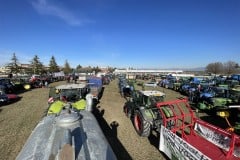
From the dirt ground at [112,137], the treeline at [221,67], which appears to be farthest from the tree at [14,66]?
the treeline at [221,67]

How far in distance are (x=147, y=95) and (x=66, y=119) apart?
484 cm

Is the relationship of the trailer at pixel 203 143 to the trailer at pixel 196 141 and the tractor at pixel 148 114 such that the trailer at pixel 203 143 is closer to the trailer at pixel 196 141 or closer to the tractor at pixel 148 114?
the trailer at pixel 196 141

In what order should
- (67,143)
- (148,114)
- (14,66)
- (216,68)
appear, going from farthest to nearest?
(216,68) < (14,66) < (148,114) < (67,143)

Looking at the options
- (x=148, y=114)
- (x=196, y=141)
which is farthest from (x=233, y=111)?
(x=148, y=114)

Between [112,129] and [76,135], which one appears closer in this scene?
[76,135]

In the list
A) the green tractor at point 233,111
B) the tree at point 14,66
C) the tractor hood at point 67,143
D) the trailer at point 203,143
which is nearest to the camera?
the tractor hood at point 67,143

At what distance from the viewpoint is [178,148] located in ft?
14.7

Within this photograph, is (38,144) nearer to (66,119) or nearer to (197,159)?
(66,119)

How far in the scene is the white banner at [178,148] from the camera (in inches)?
150

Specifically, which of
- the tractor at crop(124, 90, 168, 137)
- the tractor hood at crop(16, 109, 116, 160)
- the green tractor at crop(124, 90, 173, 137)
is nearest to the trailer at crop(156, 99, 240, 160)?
the green tractor at crop(124, 90, 173, 137)

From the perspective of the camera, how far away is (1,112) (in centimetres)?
1180

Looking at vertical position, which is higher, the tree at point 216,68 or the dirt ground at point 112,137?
the tree at point 216,68

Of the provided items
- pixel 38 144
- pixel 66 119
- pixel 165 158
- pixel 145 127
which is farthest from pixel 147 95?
pixel 38 144

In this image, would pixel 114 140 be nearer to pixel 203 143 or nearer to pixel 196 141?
pixel 196 141
